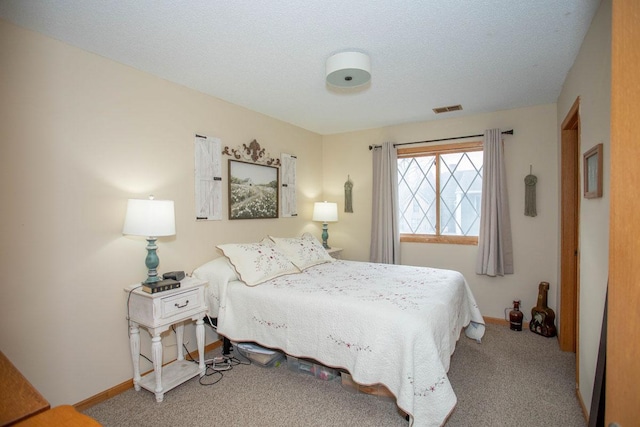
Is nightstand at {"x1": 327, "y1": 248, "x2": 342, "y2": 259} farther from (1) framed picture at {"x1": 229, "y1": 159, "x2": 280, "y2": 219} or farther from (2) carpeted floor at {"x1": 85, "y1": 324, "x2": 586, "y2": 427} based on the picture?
(2) carpeted floor at {"x1": 85, "y1": 324, "x2": 586, "y2": 427}

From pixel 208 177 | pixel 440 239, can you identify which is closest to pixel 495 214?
pixel 440 239

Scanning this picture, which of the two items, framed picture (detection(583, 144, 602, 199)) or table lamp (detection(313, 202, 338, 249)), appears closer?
framed picture (detection(583, 144, 602, 199))

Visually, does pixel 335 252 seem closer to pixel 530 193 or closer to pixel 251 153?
pixel 251 153

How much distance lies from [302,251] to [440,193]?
200cm

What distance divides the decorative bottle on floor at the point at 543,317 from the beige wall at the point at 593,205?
1.17 meters

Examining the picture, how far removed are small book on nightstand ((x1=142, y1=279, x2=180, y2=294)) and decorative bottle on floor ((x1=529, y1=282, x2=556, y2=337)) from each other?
3.52m

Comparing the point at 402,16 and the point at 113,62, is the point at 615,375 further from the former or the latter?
the point at 113,62

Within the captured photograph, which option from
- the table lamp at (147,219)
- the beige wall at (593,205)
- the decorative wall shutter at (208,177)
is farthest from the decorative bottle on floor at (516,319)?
the table lamp at (147,219)

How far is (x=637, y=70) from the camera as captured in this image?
597 mm

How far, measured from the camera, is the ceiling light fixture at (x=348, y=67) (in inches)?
86.2

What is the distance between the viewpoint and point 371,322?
2.01m

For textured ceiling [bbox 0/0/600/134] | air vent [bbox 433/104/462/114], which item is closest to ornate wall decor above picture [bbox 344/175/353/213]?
air vent [bbox 433/104/462/114]

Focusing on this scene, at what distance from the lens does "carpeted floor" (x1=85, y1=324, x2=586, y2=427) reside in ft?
6.61

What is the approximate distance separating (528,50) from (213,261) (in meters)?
3.02
